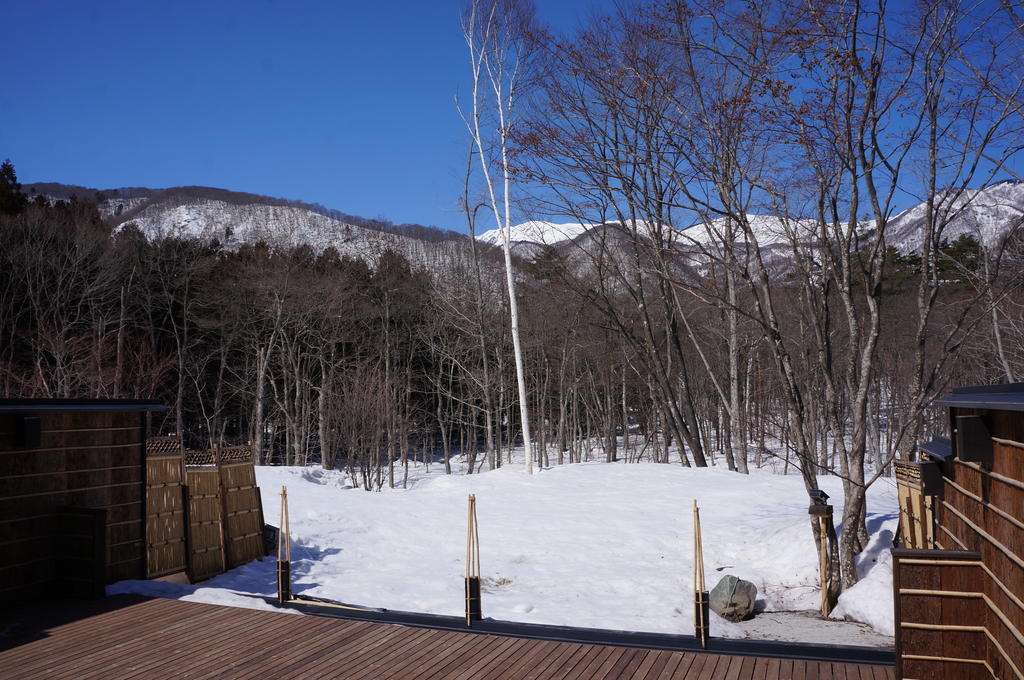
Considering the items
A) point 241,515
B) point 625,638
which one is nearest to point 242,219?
point 241,515

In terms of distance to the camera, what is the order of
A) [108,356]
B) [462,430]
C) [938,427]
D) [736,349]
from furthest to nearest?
[462,430], [938,427], [108,356], [736,349]

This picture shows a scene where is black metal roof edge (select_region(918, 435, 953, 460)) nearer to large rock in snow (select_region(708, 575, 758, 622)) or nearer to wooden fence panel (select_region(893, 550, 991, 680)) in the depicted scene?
wooden fence panel (select_region(893, 550, 991, 680))

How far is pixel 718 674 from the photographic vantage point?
15.6 feet

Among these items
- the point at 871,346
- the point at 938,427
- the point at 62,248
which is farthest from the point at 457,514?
the point at 938,427

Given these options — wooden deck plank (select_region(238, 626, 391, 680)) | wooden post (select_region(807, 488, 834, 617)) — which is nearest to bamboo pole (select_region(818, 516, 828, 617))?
wooden post (select_region(807, 488, 834, 617))

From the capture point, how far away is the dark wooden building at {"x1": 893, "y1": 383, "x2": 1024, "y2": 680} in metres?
3.49

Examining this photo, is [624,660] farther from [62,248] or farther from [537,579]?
[62,248]

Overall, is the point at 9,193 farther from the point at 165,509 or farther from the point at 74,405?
the point at 74,405

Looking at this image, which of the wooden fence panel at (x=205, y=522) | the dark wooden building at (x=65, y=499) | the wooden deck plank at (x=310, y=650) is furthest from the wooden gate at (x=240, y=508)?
the wooden deck plank at (x=310, y=650)

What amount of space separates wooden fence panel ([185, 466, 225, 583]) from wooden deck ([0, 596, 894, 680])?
343 centimetres

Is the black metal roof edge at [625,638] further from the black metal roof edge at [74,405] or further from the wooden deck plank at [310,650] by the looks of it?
the black metal roof edge at [74,405]

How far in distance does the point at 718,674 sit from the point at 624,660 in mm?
648

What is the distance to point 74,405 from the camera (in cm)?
717

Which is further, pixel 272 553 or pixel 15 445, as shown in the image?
pixel 272 553
